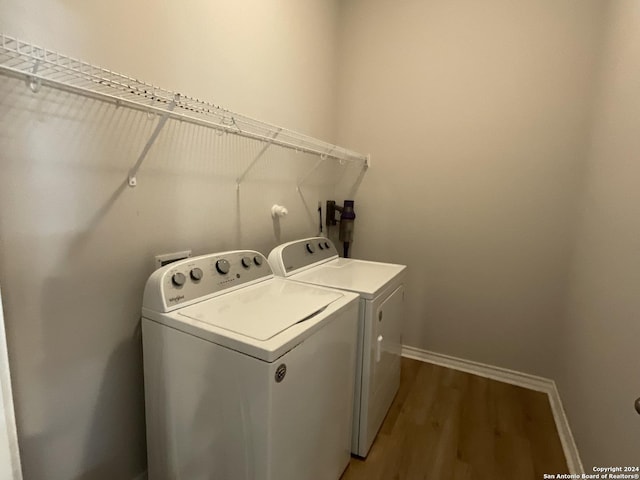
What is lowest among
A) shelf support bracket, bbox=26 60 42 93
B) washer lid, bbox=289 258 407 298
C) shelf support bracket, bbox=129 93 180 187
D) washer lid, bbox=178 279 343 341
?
washer lid, bbox=289 258 407 298

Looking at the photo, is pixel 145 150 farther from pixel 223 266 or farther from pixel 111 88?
pixel 223 266

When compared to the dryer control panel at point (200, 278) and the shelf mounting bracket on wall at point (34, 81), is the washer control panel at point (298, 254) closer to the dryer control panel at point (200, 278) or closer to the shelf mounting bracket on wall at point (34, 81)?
the dryer control panel at point (200, 278)

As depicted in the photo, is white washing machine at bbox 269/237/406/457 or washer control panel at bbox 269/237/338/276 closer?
white washing machine at bbox 269/237/406/457

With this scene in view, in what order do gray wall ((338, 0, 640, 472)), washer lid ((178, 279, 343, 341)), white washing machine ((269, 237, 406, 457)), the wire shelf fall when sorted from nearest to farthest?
the wire shelf
washer lid ((178, 279, 343, 341))
white washing machine ((269, 237, 406, 457))
gray wall ((338, 0, 640, 472))

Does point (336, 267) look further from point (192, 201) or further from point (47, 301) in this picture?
point (47, 301)

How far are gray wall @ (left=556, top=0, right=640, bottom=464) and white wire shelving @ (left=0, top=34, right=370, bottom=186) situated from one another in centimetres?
159

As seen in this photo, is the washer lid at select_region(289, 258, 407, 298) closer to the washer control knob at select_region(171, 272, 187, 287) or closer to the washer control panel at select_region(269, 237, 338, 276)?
the washer control panel at select_region(269, 237, 338, 276)

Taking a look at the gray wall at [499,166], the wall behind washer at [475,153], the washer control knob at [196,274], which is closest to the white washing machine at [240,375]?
the washer control knob at [196,274]

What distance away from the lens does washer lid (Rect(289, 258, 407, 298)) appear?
155 cm

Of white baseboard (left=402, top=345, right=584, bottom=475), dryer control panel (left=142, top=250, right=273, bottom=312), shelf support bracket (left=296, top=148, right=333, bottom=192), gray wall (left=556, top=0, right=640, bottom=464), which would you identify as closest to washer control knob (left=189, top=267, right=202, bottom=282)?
dryer control panel (left=142, top=250, right=273, bottom=312)

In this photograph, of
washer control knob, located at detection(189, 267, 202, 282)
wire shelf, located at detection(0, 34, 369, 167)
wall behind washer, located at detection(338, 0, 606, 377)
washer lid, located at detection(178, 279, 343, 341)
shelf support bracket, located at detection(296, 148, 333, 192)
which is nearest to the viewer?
wire shelf, located at detection(0, 34, 369, 167)

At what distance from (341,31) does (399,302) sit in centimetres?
215

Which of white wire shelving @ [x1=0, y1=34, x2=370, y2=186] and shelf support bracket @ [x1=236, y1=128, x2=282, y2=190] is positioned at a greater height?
white wire shelving @ [x1=0, y1=34, x2=370, y2=186]

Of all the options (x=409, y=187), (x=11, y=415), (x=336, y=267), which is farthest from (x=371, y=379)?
(x=409, y=187)
